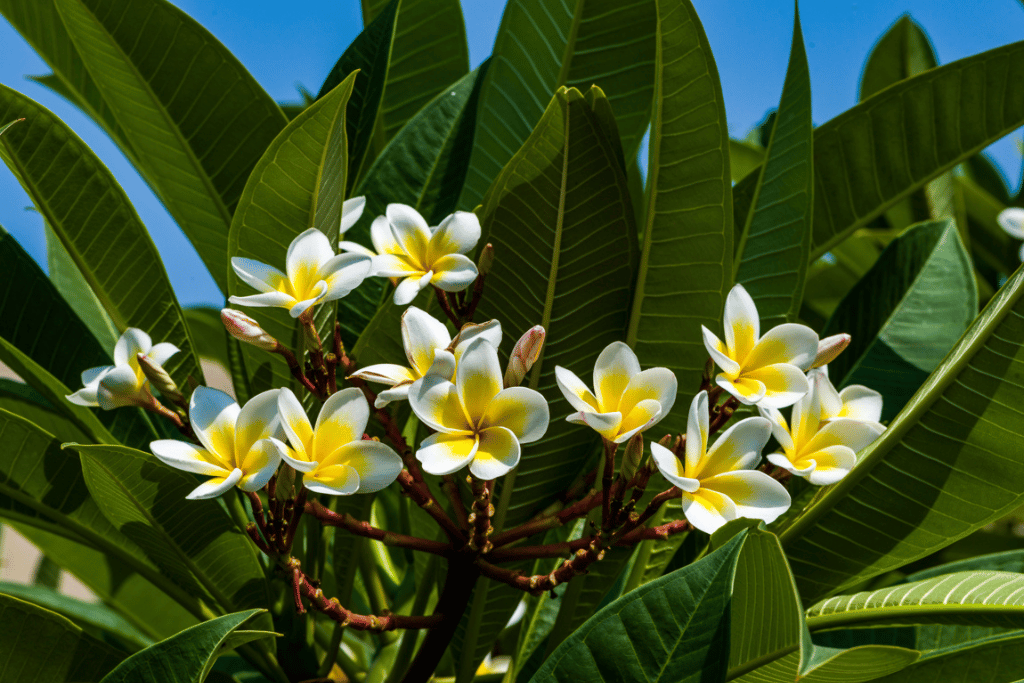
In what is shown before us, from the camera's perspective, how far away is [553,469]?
28.4 inches

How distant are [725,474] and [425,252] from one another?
0.32 meters

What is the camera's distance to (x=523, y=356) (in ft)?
1.96

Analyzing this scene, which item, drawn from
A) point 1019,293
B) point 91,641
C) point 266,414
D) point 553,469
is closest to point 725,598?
point 553,469

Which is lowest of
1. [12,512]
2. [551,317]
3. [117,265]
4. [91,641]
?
[91,641]

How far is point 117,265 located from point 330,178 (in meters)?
0.29

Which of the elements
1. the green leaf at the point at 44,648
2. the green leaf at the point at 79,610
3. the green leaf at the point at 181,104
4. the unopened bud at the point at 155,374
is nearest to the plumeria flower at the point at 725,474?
the unopened bud at the point at 155,374

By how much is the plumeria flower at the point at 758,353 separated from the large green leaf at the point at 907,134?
14.9 inches

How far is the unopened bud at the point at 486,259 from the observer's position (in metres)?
0.68

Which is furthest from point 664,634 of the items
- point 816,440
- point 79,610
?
point 79,610

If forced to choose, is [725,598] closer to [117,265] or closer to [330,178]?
[330,178]

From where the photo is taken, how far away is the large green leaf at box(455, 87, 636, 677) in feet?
2.21

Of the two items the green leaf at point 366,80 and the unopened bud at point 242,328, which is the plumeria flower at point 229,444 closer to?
the unopened bud at point 242,328

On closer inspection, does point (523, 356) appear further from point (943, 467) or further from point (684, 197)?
point (943, 467)

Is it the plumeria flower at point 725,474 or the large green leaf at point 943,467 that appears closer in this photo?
the plumeria flower at point 725,474
